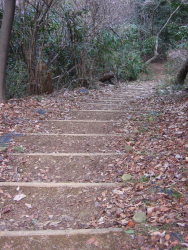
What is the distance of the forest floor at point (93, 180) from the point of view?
84.1 inches

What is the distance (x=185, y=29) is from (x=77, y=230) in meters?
7.02

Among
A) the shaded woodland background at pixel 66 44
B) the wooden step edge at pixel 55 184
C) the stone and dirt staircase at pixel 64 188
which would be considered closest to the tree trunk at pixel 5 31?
the shaded woodland background at pixel 66 44

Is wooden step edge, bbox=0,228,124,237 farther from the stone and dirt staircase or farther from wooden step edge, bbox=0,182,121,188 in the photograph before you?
wooden step edge, bbox=0,182,121,188

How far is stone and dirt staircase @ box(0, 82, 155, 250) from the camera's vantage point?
2133mm

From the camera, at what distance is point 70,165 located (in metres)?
3.51

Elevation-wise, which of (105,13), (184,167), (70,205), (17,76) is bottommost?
(70,205)

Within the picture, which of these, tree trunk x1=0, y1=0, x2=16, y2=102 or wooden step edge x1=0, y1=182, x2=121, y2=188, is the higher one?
tree trunk x1=0, y1=0, x2=16, y2=102

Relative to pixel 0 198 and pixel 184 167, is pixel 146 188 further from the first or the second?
pixel 0 198

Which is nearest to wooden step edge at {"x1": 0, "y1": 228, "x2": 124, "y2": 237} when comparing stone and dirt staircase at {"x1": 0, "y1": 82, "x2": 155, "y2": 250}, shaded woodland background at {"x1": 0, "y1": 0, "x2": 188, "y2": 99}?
stone and dirt staircase at {"x1": 0, "y1": 82, "x2": 155, "y2": 250}

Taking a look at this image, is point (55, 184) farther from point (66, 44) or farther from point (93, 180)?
point (66, 44)

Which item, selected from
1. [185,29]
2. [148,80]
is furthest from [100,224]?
[148,80]

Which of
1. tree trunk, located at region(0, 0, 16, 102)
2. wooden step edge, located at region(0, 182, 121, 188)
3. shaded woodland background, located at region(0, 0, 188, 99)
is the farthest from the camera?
shaded woodland background, located at region(0, 0, 188, 99)

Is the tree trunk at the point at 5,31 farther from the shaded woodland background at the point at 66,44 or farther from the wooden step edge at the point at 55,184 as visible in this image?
the wooden step edge at the point at 55,184

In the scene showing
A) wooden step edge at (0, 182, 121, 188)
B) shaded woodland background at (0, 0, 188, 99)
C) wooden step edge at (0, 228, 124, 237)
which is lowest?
wooden step edge at (0, 228, 124, 237)
